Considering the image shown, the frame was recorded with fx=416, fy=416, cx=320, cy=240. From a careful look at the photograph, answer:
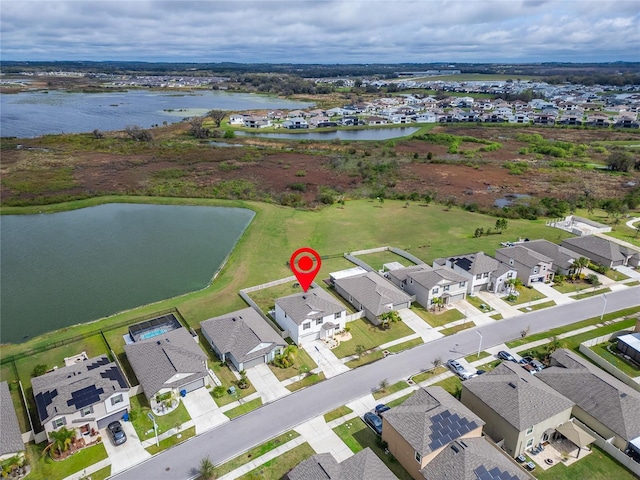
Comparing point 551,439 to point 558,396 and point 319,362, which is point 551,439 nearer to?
point 558,396

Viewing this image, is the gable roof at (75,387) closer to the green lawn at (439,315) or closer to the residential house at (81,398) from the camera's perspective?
the residential house at (81,398)

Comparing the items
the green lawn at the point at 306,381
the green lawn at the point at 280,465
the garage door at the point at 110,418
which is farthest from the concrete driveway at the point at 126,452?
the green lawn at the point at 306,381

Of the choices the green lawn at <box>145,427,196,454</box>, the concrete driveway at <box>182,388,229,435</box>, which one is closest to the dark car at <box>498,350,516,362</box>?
the concrete driveway at <box>182,388,229,435</box>

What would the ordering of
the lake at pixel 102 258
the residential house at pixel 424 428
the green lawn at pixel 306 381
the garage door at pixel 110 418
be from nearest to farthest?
1. the residential house at pixel 424 428
2. the garage door at pixel 110 418
3. the green lawn at pixel 306 381
4. the lake at pixel 102 258

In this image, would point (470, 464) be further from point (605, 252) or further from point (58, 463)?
point (605, 252)

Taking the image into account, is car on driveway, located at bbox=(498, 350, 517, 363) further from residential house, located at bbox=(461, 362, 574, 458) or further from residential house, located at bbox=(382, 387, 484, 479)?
residential house, located at bbox=(382, 387, 484, 479)
